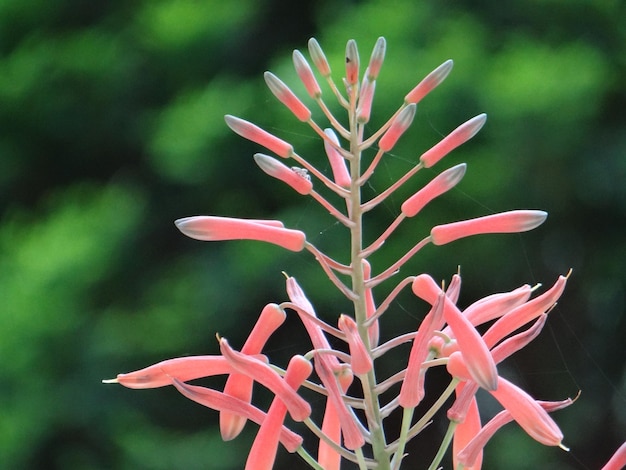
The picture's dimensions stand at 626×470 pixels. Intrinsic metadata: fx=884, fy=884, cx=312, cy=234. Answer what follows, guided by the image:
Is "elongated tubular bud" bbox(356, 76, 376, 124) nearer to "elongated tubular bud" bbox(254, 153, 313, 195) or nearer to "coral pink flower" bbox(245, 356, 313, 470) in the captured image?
"elongated tubular bud" bbox(254, 153, 313, 195)

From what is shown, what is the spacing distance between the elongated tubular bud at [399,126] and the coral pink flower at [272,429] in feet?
0.95

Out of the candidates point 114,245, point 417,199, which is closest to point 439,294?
point 417,199

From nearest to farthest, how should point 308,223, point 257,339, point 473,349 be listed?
point 473,349
point 257,339
point 308,223

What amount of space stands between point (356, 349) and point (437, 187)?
227 mm

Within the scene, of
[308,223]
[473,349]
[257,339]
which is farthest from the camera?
[308,223]

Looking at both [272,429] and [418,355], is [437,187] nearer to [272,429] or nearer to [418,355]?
[418,355]

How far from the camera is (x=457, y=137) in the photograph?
1036mm

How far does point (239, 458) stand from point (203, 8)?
5.27ft

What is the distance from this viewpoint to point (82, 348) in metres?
2.97

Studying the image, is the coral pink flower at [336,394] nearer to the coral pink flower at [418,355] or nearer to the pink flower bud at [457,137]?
the coral pink flower at [418,355]

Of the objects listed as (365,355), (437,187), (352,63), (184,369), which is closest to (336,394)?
(365,355)

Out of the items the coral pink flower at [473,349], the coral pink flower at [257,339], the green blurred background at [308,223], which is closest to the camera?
the coral pink flower at [473,349]

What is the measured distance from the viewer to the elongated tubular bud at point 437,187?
0.99 metres

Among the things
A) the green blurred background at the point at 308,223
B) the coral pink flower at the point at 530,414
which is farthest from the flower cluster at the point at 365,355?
the green blurred background at the point at 308,223
